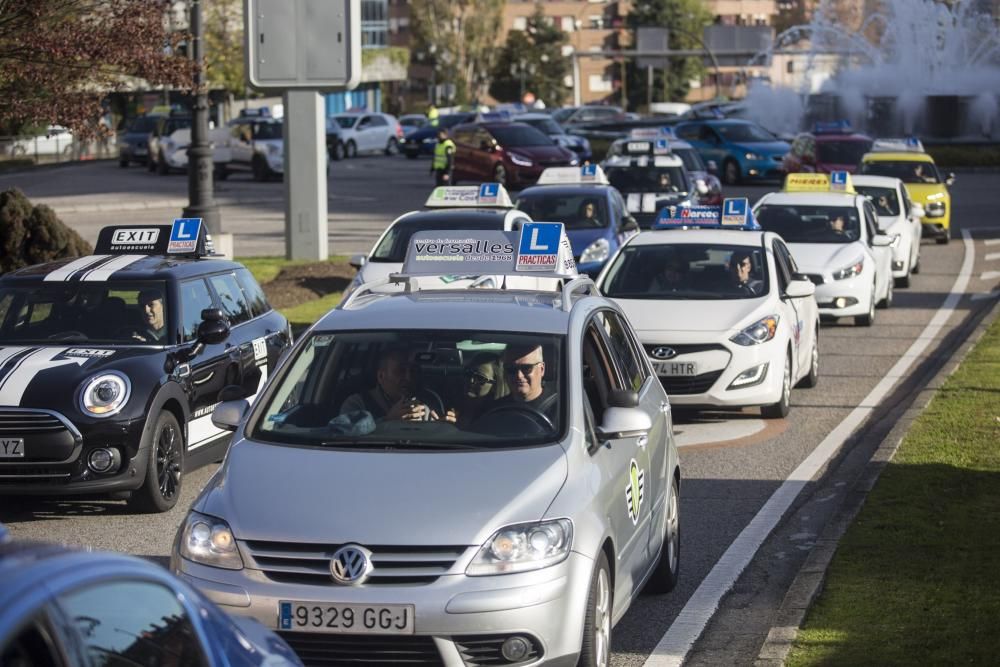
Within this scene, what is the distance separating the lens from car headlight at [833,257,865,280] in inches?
776

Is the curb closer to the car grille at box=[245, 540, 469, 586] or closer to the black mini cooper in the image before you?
the car grille at box=[245, 540, 469, 586]

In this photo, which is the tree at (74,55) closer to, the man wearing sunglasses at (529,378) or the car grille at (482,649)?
the man wearing sunglasses at (529,378)

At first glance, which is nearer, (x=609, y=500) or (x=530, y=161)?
(x=609, y=500)

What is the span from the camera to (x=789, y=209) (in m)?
21.2

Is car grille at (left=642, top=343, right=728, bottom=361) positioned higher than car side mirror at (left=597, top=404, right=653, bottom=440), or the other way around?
car side mirror at (left=597, top=404, right=653, bottom=440)

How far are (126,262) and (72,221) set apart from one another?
2603cm

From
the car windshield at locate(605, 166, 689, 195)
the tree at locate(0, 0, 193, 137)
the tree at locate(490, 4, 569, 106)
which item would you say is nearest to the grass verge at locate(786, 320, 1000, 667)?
the tree at locate(0, 0, 193, 137)

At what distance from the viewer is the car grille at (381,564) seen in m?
5.88

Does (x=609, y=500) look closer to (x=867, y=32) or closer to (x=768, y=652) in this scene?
(x=768, y=652)

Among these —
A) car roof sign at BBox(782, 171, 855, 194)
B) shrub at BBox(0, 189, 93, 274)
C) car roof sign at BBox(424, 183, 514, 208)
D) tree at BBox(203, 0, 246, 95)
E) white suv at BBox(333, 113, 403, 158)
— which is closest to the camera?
shrub at BBox(0, 189, 93, 274)

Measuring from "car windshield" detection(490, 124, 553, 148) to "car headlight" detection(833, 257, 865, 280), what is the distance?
25.3 metres

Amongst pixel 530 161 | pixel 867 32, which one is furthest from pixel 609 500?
pixel 867 32

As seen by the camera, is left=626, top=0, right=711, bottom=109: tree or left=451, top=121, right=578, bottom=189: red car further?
left=626, top=0, right=711, bottom=109: tree

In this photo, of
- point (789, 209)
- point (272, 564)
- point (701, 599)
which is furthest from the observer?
point (789, 209)
